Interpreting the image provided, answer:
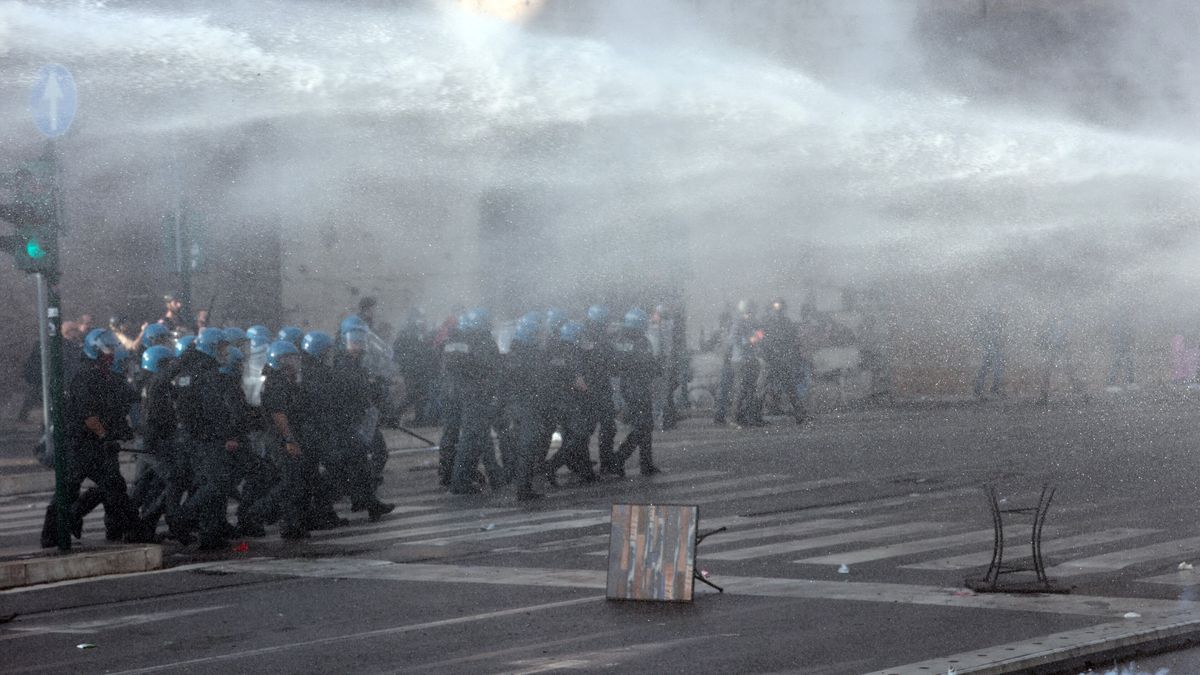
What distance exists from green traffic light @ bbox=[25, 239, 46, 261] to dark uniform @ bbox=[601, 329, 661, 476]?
7.00 meters

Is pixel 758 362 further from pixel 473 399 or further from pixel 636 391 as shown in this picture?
pixel 473 399

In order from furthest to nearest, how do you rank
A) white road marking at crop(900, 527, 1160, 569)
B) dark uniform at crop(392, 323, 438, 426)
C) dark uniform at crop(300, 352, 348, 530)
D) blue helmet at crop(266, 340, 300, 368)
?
1. dark uniform at crop(392, 323, 438, 426)
2. dark uniform at crop(300, 352, 348, 530)
3. blue helmet at crop(266, 340, 300, 368)
4. white road marking at crop(900, 527, 1160, 569)

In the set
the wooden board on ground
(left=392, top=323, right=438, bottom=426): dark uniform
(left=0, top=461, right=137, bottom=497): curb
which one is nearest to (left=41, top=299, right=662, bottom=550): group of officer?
(left=0, top=461, right=137, bottom=497): curb

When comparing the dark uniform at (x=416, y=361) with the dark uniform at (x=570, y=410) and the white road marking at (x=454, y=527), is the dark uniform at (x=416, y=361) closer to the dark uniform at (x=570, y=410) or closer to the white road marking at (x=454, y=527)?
the dark uniform at (x=570, y=410)

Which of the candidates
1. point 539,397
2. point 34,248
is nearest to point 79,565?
point 34,248

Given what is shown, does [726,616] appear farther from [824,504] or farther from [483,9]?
[483,9]

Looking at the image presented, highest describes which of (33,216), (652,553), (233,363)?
(33,216)

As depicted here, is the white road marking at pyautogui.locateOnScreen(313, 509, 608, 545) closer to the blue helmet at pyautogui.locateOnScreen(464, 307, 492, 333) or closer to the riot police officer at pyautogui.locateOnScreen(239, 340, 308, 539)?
the riot police officer at pyautogui.locateOnScreen(239, 340, 308, 539)

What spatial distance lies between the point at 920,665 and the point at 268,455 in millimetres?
8195

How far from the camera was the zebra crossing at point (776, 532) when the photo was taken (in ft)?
35.7

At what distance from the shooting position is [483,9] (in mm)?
14688

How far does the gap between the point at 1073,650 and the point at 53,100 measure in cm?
819

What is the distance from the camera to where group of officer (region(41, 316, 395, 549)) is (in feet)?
42.7

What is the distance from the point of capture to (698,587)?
10.2m
